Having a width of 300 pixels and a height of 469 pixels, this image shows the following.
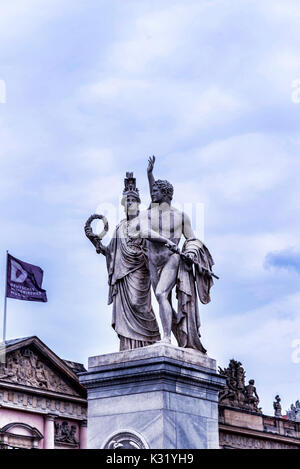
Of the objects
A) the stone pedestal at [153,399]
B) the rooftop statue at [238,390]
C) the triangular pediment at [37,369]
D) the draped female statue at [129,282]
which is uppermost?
the rooftop statue at [238,390]

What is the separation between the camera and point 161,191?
12.9m

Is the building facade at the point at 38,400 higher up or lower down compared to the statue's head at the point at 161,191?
higher up

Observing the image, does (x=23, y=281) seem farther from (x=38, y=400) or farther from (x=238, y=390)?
(x=238, y=390)

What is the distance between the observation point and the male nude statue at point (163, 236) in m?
12.4

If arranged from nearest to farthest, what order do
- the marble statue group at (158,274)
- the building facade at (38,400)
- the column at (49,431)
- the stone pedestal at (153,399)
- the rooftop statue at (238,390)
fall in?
the stone pedestal at (153,399) → the marble statue group at (158,274) → the building facade at (38,400) → the column at (49,431) → the rooftop statue at (238,390)

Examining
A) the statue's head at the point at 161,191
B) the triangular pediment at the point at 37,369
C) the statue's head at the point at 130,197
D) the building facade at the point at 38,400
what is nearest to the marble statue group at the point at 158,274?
the statue's head at the point at 161,191

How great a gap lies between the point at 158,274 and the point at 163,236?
0.55 meters

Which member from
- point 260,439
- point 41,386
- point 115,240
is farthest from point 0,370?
point 115,240

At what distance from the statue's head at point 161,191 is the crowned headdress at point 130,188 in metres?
0.50

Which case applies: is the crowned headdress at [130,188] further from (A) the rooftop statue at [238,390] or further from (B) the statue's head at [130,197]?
(A) the rooftop statue at [238,390]

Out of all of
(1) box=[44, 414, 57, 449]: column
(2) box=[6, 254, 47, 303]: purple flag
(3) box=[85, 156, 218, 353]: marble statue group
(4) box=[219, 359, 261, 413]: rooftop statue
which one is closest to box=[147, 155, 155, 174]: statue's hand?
(3) box=[85, 156, 218, 353]: marble statue group

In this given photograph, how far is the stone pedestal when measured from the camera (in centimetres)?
1158

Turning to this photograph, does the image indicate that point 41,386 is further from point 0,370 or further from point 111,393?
point 111,393
